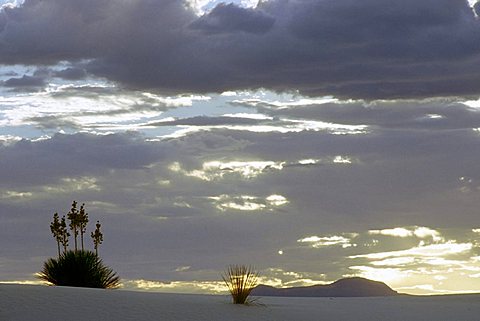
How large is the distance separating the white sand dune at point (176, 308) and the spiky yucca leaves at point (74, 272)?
19.0ft

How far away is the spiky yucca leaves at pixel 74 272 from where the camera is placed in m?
29.3

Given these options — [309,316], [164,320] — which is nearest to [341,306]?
[309,316]

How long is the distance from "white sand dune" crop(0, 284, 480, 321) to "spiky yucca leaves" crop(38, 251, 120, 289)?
579 cm

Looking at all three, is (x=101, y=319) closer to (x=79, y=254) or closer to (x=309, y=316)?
(x=309, y=316)

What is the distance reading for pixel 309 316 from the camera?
22016 millimetres

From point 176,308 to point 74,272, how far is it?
9.14m

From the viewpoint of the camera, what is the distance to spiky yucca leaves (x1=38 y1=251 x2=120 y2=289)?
29.3 m

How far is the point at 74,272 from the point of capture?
96.5 feet

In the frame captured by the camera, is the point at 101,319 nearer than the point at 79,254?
Yes

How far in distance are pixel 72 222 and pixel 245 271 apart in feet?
48.5

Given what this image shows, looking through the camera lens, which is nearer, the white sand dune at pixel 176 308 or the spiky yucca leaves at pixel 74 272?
the white sand dune at pixel 176 308

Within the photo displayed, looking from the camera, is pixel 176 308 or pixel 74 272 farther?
pixel 74 272

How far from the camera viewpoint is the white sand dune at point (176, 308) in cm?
1977

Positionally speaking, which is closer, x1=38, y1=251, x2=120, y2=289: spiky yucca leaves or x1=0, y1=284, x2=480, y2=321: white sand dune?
x1=0, y1=284, x2=480, y2=321: white sand dune
